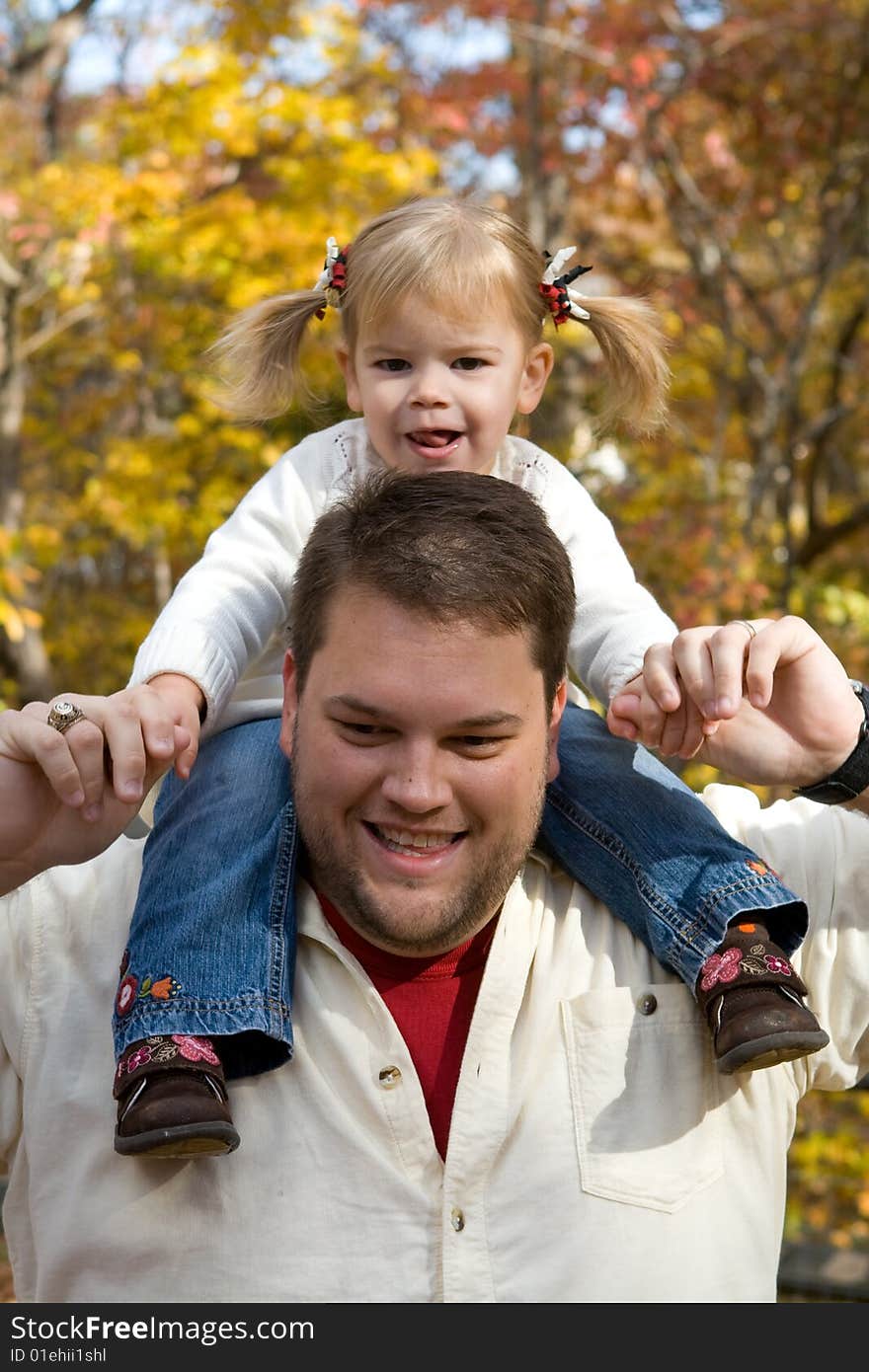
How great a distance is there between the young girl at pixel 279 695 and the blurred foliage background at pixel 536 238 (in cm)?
239

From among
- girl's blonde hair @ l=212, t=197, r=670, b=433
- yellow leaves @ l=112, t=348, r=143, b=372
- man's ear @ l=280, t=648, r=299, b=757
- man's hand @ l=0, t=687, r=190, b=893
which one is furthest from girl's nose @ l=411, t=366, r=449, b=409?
yellow leaves @ l=112, t=348, r=143, b=372

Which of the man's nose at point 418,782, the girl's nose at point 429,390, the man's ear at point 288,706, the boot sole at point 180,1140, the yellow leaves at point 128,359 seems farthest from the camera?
the yellow leaves at point 128,359

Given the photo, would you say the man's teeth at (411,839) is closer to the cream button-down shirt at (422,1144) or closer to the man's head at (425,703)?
the man's head at (425,703)

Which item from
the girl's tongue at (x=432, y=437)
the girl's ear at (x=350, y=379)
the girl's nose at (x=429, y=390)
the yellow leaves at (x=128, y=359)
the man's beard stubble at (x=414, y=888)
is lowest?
the man's beard stubble at (x=414, y=888)

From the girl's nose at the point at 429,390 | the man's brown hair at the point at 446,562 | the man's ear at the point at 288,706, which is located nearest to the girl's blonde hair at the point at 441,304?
the girl's nose at the point at 429,390

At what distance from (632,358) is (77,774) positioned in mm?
1444

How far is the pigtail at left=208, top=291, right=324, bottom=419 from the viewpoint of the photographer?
114 inches

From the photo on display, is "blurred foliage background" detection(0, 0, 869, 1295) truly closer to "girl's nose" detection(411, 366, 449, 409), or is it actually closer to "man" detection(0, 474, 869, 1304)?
"girl's nose" detection(411, 366, 449, 409)

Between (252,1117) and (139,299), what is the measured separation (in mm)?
5942

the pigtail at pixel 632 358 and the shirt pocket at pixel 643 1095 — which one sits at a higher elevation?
the pigtail at pixel 632 358

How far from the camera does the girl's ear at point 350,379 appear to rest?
2.74m

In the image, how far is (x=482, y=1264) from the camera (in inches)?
79.5
